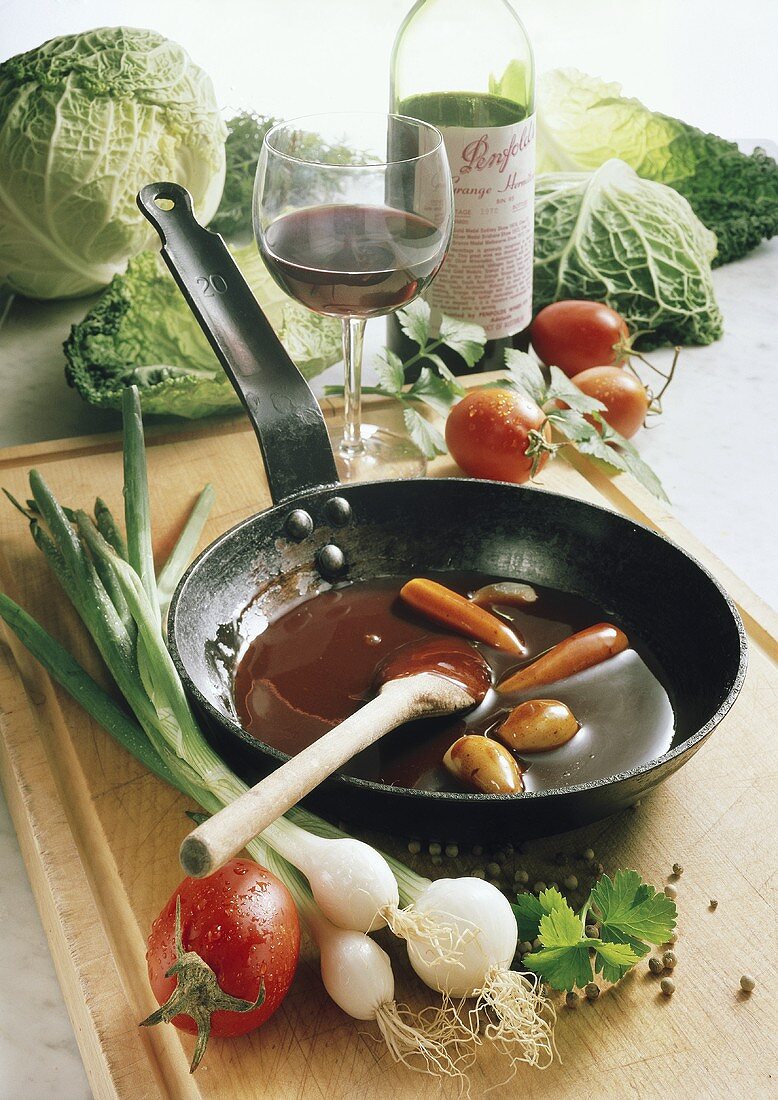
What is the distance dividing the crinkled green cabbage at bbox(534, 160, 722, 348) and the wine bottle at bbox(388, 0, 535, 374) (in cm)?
25

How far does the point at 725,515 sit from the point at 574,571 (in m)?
0.41

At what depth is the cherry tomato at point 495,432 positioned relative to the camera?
53.2 inches

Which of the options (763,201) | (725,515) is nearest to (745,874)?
(725,515)

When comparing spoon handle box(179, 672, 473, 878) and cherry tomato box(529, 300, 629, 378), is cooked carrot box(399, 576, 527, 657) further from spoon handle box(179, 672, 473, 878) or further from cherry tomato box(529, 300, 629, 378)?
cherry tomato box(529, 300, 629, 378)

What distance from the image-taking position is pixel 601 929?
78cm

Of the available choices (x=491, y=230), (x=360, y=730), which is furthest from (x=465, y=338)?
(x=360, y=730)

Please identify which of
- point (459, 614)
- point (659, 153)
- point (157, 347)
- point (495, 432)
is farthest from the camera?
point (659, 153)

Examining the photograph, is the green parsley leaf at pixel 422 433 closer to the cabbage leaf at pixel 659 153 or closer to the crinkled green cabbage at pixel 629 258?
the crinkled green cabbage at pixel 629 258

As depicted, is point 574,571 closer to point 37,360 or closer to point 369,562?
point 369,562

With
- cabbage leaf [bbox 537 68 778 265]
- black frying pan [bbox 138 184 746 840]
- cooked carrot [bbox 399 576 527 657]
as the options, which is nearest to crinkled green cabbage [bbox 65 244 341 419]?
black frying pan [bbox 138 184 746 840]

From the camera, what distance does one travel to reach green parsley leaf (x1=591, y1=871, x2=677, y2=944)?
0.76 meters

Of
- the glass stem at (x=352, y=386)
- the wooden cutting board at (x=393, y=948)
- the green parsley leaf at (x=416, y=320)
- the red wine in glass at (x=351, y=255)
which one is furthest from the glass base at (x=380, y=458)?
the wooden cutting board at (x=393, y=948)

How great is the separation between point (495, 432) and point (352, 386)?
0.20 meters

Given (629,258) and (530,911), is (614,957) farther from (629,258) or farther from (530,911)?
(629,258)
